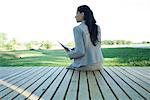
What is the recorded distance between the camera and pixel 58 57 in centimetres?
1157

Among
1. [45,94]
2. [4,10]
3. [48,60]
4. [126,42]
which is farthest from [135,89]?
[4,10]

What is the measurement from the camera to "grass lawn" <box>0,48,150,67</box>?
402 inches

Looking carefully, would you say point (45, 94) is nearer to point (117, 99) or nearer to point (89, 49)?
point (117, 99)

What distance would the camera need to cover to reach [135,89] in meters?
3.27

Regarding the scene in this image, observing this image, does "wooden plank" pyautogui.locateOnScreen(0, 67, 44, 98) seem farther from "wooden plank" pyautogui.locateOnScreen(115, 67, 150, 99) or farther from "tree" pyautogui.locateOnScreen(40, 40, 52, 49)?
"tree" pyautogui.locateOnScreen(40, 40, 52, 49)

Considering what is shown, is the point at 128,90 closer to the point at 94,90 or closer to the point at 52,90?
the point at 94,90

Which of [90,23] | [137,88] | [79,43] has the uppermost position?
[90,23]

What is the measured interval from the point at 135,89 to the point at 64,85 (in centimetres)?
72

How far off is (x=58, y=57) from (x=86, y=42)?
683 centimetres

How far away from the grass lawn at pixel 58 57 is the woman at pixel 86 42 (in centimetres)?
509

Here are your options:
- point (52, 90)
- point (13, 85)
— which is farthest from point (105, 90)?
point (13, 85)

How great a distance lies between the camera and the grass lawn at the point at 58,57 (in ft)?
33.5

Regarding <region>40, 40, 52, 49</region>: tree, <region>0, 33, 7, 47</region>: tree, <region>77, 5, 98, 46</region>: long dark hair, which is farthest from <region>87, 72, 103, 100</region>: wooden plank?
<region>0, 33, 7, 47</region>: tree

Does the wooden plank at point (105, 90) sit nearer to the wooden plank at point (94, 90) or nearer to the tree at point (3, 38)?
the wooden plank at point (94, 90)
